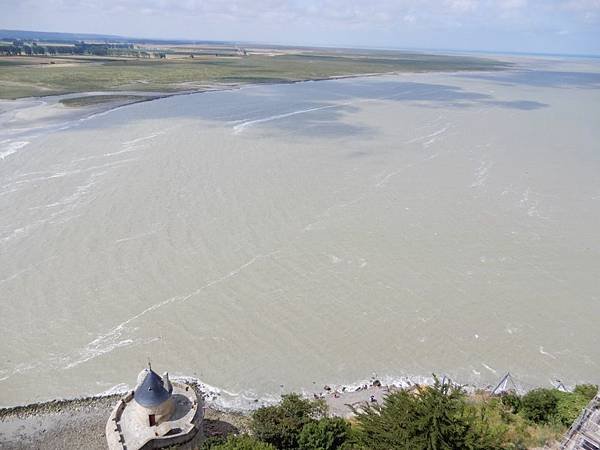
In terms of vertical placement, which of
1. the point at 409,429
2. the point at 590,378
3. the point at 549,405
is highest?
the point at 409,429

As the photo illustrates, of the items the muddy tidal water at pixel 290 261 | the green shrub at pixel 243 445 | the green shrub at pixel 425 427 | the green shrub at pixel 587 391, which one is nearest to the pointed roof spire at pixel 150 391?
the green shrub at pixel 243 445

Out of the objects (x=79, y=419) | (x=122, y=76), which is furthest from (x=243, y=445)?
(x=122, y=76)

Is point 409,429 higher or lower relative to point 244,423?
higher

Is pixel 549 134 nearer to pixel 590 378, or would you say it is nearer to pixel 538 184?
Answer: pixel 538 184

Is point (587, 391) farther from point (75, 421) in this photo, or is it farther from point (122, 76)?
point (122, 76)

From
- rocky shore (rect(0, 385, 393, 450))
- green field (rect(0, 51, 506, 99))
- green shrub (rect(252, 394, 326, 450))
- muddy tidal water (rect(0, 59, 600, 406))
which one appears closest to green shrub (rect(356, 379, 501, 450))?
green shrub (rect(252, 394, 326, 450))

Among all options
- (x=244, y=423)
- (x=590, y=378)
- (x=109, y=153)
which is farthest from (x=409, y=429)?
(x=109, y=153)
